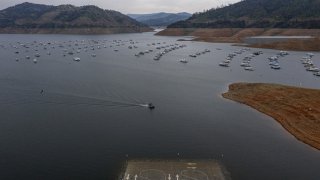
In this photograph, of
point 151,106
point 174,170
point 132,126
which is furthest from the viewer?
point 151,106

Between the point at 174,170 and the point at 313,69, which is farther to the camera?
the point at 313,69

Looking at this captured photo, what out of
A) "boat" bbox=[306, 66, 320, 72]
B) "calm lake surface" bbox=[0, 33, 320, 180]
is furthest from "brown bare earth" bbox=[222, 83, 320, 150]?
"boat" bbox=[306, 66, 320, 72]

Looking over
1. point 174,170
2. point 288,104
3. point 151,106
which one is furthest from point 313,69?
point 174,170

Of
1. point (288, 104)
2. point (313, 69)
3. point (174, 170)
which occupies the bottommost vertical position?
point (313, 69)

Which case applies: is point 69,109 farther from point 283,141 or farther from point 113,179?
point 283,141

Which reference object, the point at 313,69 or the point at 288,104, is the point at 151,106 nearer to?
the point at 288,104

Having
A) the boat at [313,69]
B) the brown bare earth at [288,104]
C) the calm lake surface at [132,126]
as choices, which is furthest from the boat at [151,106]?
the boat at [313,69]

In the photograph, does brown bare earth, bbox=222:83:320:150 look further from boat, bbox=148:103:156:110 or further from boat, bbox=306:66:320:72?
boat, bbox=306:66:320:72

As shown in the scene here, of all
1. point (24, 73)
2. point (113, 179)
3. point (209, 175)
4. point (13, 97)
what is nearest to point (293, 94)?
point (209, 175)
